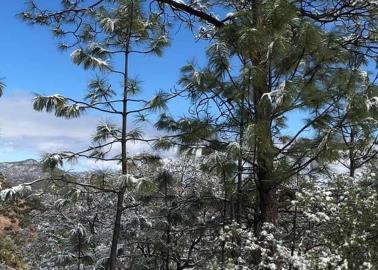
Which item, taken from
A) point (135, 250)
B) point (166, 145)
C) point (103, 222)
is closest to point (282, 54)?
point (166, 145)

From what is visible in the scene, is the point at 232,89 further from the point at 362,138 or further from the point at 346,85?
the point at 362,138

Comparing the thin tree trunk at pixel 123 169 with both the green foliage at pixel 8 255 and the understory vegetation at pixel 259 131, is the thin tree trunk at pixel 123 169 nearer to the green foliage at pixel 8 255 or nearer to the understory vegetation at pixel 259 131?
the understory vegetation at pixel 259 131

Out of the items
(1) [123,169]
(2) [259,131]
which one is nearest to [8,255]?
(1) [123,169]

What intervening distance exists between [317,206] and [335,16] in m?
3.18

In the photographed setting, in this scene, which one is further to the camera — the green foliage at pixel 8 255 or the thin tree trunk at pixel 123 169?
the green foliage at pixel 8 255

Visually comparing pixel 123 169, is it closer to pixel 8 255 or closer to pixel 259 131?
pixel 259 131

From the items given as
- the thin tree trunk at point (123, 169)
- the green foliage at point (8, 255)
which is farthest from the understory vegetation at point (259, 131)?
the green foliage at point (8, 255)

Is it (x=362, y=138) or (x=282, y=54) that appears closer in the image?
(x=282, y=54)

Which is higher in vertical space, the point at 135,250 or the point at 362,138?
the point at 362,138

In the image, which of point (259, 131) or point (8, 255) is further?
point (8, 255)

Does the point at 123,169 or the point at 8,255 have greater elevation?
the point at 123,169

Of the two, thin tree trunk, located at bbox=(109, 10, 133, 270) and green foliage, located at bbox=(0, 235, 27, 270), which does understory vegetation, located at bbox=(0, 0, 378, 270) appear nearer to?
thin tree trunk, located at bbox=(109, 10, 133, 270)

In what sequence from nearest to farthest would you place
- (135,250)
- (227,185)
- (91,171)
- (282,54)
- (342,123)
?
(282,54), (342,123), (227,185), (91,171), (135,250)

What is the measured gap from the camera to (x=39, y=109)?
795cm
